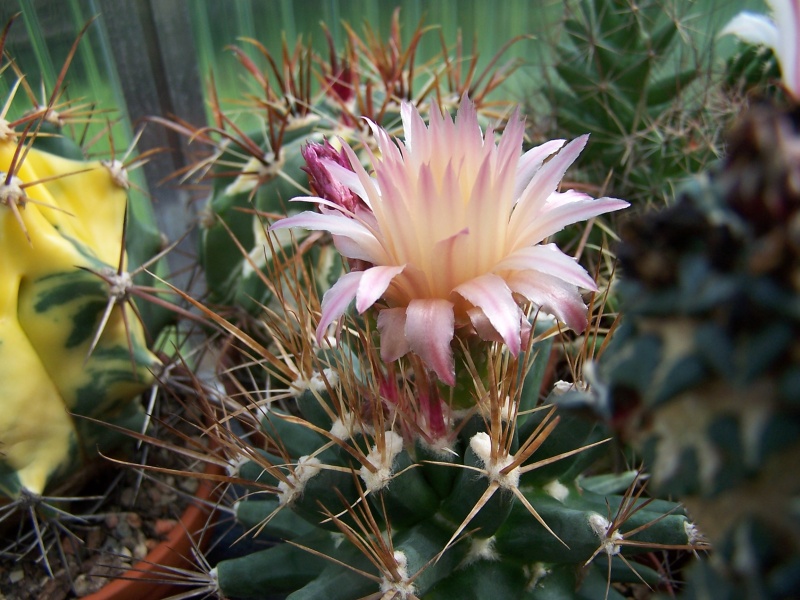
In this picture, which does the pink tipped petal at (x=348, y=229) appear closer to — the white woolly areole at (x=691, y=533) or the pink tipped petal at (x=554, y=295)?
the pink tipped petal at (x=554, y=295)

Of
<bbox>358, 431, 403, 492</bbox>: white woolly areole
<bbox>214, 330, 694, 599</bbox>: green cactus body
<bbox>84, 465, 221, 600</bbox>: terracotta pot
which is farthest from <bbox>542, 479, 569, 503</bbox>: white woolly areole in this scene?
<bbox>84, 465, 221, 600</bbox>: terracotta pot

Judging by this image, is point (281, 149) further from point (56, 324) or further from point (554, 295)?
point (554, 295)

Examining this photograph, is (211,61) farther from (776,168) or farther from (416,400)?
(776,168)

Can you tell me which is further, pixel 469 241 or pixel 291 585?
pixel 291 585

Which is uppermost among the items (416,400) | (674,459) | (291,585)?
(674,459)

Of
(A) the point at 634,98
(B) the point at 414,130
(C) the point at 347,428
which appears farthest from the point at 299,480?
(A) the point at 634,98

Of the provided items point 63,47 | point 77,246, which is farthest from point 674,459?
point 63,47
